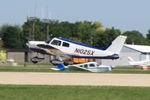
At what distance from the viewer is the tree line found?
13570 centimetres

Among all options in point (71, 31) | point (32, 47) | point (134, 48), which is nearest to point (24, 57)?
point (134, 48)

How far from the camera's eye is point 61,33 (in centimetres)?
16238

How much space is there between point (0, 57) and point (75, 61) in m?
14.0

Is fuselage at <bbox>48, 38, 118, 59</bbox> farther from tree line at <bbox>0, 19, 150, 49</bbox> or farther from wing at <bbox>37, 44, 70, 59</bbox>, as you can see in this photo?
tree line at <bbox>0, 19, 150, 49</bbox>

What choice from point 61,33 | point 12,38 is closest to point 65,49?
point 12,38

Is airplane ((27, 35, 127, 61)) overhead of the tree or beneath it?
beneath

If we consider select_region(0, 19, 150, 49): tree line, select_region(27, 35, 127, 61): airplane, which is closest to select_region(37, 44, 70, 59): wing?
select_region(27, 35, 127, 61): airplane

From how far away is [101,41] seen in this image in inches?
5271

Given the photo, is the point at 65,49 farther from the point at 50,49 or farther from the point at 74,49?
the point at 50,49

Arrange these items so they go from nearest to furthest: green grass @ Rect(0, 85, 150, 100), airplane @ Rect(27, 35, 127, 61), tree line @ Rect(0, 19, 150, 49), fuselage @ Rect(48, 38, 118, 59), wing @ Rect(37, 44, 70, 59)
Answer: green grass @ Rect(0, 85, 150, 100) → wing @ Rect(37, 44, 70, 59) → airplane @ Rect(27, 35, 127, 61) → fuselage @ Rect(48, 38, 118, 59) → tree line @ Rect(0, 19, 150, 49)

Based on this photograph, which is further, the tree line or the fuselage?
the tree line

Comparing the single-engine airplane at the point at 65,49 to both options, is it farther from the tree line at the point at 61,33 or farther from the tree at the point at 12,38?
the tree at the point at 12,38

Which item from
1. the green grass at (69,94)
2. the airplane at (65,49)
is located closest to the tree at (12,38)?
the airplane at (65,49)

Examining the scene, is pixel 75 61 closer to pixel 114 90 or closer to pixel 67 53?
pixel 67 53
